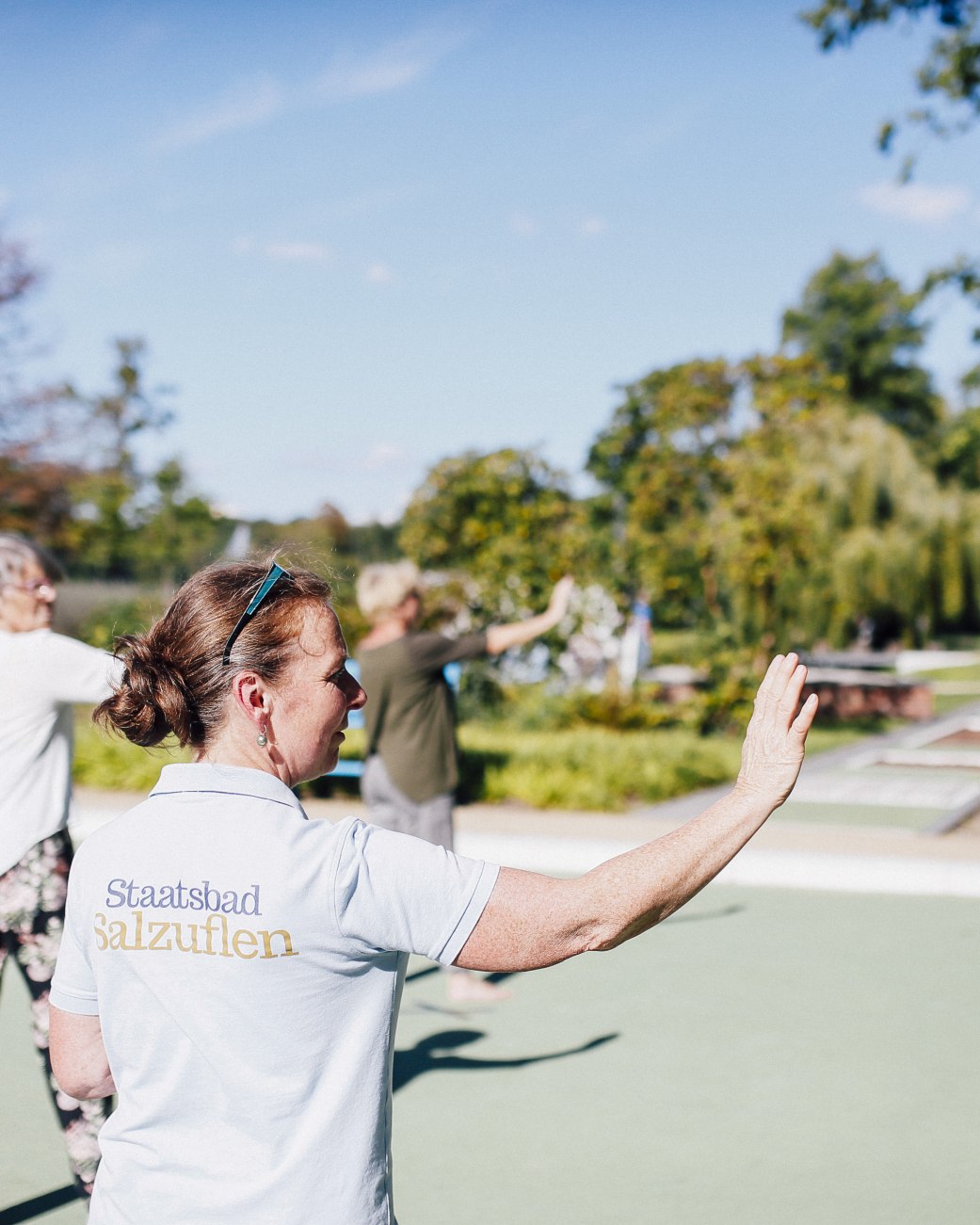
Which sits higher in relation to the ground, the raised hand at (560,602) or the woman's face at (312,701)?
the raised hand at (560,602)

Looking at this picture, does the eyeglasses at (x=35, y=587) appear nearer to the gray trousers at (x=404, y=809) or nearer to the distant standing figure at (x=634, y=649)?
the gray trousers at (x=404, y=809)

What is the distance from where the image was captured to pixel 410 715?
20.2 feet

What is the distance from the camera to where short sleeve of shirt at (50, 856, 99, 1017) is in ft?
6.06

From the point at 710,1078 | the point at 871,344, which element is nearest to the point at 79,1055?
the point at 710,1078

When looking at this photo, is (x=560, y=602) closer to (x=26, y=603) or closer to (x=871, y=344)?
(x=26, y=603)

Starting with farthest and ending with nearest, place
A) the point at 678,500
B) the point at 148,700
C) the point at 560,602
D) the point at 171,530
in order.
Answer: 1. the point at 171,530
2. the point at 678,500
3. the point at 560,602
4. the point at 148,700

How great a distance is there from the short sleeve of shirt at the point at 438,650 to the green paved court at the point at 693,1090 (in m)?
1.64

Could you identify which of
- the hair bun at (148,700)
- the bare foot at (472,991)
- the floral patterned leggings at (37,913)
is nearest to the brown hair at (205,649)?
the hair bun at (148,700)

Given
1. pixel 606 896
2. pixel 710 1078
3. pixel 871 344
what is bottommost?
pixel 710 1078

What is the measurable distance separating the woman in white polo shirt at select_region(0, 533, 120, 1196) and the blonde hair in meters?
2.52

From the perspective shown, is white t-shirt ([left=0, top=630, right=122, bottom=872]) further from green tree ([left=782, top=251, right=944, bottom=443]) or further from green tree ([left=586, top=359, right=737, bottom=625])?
green tree ([left=782, top=251, right=944, bottom=443])

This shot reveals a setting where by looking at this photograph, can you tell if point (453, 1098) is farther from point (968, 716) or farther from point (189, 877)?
point (968, 716)

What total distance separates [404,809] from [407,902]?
14.9 ft

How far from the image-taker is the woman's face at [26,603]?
3781mm
